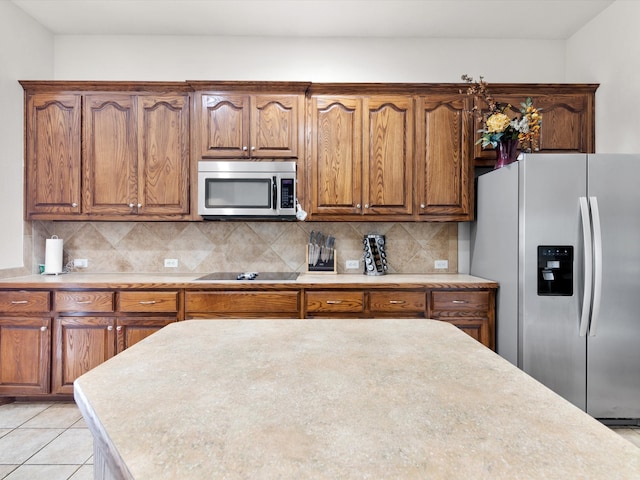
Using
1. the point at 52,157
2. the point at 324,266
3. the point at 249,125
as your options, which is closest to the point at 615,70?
the point at 324,266

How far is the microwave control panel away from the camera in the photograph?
2998 millimetres

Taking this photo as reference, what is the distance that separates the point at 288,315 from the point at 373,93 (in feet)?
6.08

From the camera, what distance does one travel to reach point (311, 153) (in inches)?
120

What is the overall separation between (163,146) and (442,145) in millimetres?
2212

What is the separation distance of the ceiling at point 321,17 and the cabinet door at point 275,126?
66 cm

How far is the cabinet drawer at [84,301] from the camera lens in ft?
8.98

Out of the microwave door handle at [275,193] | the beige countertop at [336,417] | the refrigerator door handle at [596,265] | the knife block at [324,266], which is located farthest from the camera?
the knife block at [324,266]

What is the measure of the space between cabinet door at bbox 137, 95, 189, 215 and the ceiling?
675 millimetres

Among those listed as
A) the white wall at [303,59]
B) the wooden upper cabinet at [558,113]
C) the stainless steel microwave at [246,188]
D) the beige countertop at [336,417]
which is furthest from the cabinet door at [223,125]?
the beige countertop at [336,417]

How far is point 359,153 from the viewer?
304 centimetres

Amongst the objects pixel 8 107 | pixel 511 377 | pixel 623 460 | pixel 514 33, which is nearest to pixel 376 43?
pixel 514 33

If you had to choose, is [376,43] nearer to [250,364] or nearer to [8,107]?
[8,107]

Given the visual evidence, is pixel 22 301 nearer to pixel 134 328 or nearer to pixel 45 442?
pixel 134 328

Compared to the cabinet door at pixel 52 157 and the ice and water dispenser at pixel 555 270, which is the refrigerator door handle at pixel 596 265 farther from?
the cabinet door at pixel 52 157
